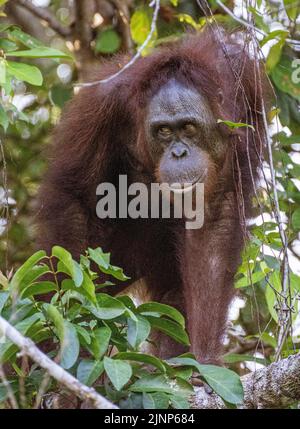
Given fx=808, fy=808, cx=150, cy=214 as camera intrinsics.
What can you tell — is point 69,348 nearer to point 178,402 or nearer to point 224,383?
point 178,402

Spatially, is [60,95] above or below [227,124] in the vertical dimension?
above

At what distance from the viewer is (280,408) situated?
3076mm

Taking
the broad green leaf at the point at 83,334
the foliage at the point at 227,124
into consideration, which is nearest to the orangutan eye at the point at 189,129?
the foliage at the point at 227,124

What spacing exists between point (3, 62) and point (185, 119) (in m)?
1.32

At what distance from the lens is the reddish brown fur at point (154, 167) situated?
4.35 metres

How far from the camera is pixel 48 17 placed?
18.6 feet

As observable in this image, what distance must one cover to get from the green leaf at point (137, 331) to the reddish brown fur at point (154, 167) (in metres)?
1.35

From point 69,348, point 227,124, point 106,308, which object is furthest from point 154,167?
point 69,348

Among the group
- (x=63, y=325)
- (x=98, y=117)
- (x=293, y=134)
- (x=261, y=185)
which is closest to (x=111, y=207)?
(x=98, y=117)

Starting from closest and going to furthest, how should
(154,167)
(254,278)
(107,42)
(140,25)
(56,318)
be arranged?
(56,318), (254,278), (154,167), (140,25), (107,42)

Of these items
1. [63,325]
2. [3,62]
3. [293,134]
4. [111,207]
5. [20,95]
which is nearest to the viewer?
[63,325]

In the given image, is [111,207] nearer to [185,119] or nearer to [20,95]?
[185,119]

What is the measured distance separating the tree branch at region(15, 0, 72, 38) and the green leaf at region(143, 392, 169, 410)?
3.58m

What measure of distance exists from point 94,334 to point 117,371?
0.67 ft
